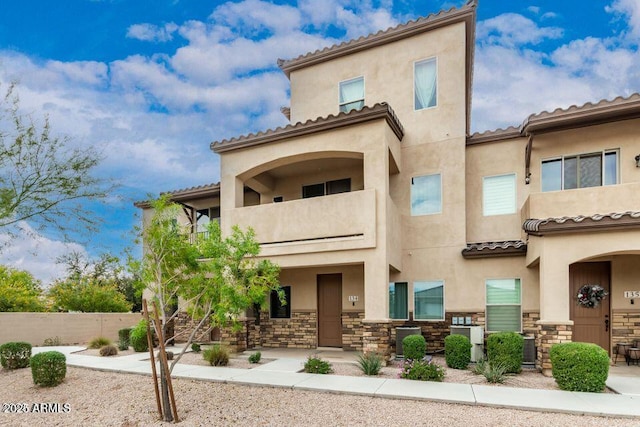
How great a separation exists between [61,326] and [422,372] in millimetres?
16204

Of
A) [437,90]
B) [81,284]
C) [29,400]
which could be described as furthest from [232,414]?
[81,284]

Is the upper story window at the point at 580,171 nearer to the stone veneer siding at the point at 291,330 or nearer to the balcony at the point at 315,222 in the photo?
the balcony at the point at 315,222

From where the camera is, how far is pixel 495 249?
12008mm

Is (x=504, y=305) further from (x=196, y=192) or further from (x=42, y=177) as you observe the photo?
(x=42, y=177)

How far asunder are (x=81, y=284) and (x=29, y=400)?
51.7 feet

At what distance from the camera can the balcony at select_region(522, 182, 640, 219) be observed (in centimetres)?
1080

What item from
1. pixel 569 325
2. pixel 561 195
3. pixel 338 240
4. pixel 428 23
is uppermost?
pixel 428 23

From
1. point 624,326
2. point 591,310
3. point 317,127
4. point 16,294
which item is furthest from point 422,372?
point 16,294

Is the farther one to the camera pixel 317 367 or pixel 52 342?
pixel 52 342

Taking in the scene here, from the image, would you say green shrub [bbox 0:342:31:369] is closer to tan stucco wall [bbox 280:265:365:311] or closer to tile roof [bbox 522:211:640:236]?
tan stucco wall [bbox 280:265:365:311]

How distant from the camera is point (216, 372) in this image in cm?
1022

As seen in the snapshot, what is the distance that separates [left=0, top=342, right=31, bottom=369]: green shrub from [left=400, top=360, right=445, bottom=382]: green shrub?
1073cm

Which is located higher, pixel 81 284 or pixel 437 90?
pixel 437 90

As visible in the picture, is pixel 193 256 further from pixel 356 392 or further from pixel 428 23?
pixel 428 23
